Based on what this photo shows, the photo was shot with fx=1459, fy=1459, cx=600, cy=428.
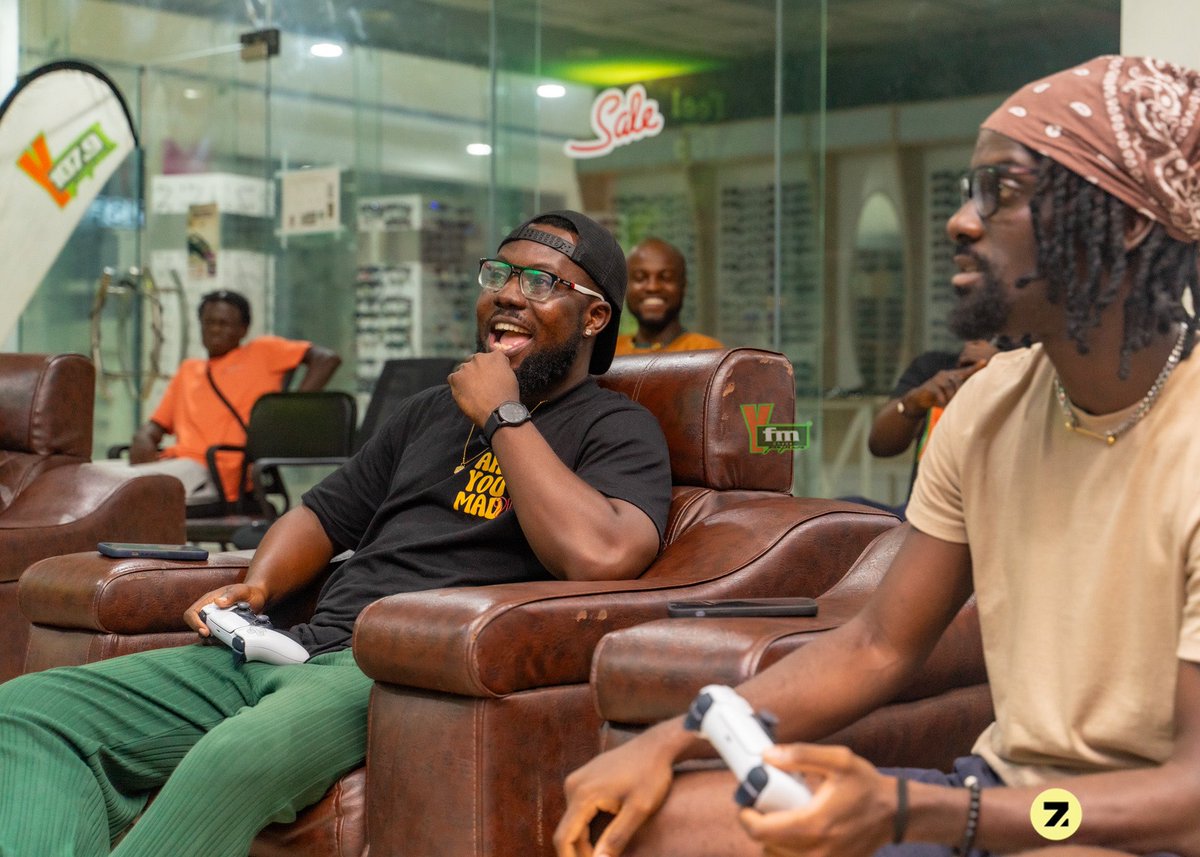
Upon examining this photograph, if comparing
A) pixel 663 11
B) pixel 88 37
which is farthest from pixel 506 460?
pixel 88 37

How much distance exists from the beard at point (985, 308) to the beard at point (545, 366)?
51.7 inches

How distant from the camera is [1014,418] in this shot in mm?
1528

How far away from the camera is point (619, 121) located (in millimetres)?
6879

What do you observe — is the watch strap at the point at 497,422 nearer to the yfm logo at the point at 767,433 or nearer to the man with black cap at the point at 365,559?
the man with black cap at the point at 365,559

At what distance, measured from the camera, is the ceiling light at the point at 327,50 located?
802cm

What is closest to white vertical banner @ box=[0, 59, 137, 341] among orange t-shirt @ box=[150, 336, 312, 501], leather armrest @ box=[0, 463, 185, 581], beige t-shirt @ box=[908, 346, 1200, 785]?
orange t-shirt @ box=[150, 336, 312, 501]

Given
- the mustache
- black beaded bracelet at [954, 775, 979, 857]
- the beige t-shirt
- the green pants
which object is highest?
the mustache

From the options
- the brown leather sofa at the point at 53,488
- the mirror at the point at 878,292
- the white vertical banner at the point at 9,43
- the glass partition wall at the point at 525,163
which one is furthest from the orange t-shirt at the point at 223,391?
the white vertical banner at the point at 9,43

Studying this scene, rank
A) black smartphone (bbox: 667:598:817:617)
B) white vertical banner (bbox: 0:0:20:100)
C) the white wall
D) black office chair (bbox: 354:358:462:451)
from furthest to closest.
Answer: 1. white vertical banner (bbox: 0:0:20:100)
2. black office chair (bbox: 354:358:462:451)
3. the white wall
4. black smartphone (bbox: 667:598:817:617)

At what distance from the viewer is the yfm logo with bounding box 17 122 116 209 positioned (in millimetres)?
7848

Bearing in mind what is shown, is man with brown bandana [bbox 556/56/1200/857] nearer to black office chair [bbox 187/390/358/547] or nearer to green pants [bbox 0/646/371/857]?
green pants [bbox 0/646/371/857]

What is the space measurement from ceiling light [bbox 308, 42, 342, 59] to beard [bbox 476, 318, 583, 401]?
5.82 m

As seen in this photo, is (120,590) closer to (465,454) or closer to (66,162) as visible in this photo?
(465,454)

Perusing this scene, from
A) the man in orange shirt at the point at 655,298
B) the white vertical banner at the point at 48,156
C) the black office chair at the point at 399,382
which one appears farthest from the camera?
the white vertical banner at the point at 48,156
